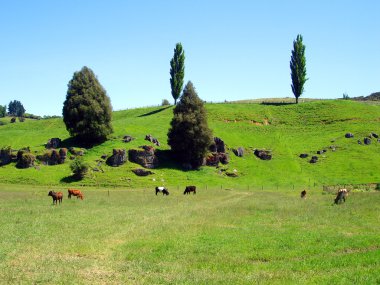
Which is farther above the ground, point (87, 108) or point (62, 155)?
point (87, 108)

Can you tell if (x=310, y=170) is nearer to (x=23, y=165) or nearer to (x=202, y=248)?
(x=23, y=165)

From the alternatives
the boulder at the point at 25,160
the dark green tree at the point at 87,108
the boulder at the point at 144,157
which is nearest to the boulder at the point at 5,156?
the boulder at the point at 25,160

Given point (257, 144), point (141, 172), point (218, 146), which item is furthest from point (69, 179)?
point (257, 144)

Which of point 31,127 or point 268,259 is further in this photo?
point 31,127

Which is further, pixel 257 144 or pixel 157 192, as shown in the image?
pixel 257 144

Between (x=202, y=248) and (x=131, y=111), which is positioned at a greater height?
(x=131, y=111)

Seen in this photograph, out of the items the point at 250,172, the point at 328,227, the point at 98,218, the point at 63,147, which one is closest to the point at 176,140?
the point at 250,172

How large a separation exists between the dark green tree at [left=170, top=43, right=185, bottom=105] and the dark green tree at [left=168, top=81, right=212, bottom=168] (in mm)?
41115

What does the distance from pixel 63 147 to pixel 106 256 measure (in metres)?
72.3

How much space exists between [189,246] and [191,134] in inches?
2555

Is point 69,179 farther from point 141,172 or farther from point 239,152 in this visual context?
point 239,152

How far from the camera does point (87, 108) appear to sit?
90.2 m

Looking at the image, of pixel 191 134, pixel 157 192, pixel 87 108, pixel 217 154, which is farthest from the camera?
pixel 217 154

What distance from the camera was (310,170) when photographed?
93.1 metres
